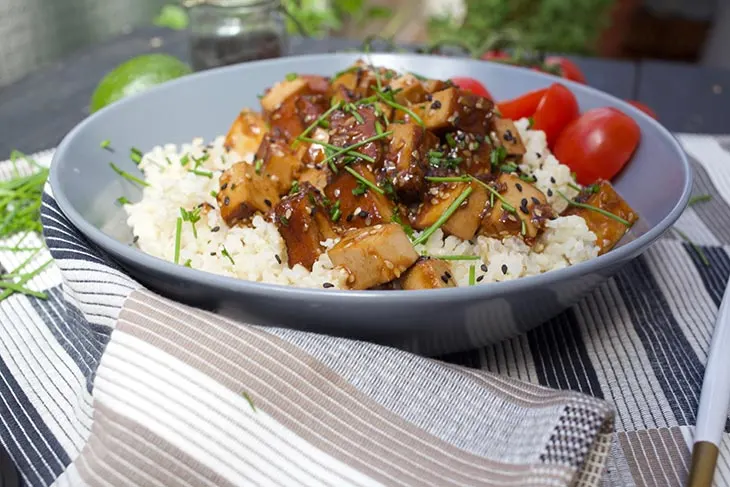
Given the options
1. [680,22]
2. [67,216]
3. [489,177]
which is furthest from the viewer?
[680,22]

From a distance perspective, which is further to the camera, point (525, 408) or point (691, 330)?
point (691, 330)

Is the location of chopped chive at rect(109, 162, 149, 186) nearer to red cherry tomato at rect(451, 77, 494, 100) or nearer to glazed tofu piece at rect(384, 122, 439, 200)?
glazed tofu piece at rect(384, 122, 439, 200)

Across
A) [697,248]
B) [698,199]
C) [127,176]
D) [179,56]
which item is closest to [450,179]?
[697,248]

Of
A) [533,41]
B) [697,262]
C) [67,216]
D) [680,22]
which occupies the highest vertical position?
[67,216]

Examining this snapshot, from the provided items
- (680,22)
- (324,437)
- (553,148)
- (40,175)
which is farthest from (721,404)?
(680,22)

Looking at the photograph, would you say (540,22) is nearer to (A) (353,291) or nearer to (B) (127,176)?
(B) (127,176)

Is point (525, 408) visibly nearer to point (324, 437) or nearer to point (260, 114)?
point (324, 437)
